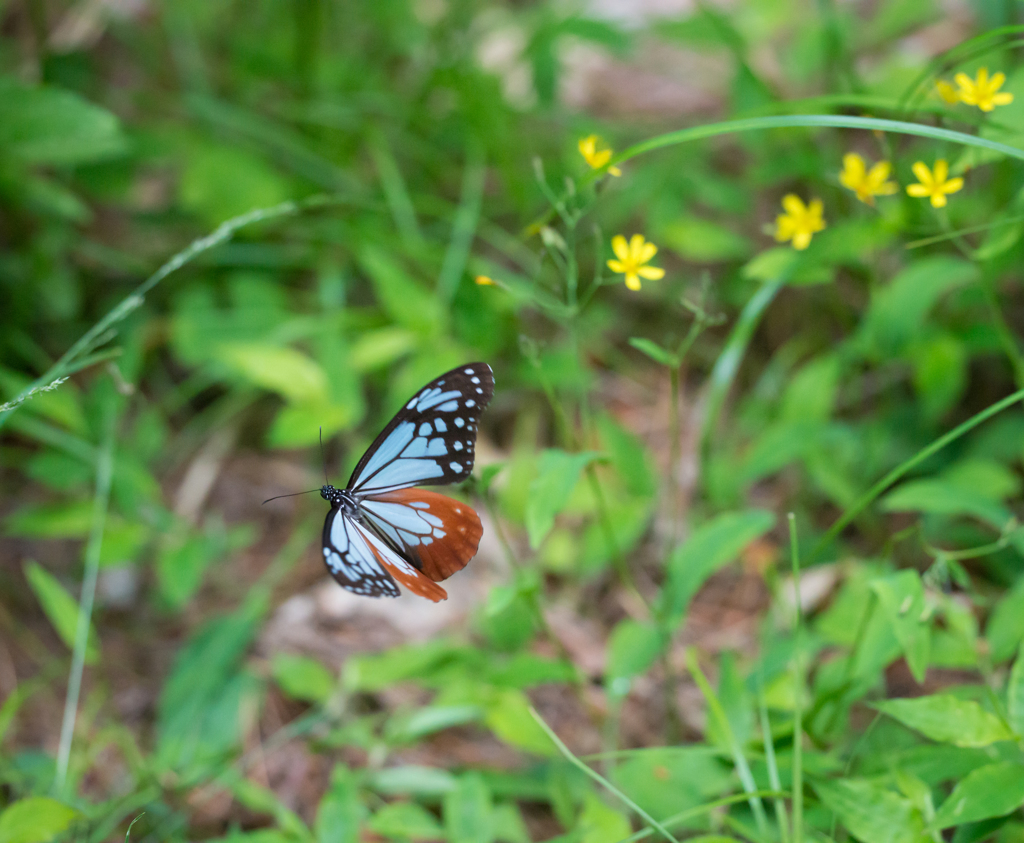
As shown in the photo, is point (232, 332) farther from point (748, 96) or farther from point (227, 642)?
point (748, 96)

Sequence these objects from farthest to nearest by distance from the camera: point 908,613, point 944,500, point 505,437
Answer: point 505,437, point 944,500, point 908,613

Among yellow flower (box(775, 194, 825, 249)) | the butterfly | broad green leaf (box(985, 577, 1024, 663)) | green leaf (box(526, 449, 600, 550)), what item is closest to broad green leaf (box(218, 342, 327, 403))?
the butterfly

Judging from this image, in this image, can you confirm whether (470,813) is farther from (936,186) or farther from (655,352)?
(936,186)

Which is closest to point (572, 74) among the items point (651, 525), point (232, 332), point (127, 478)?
point (232, 332)

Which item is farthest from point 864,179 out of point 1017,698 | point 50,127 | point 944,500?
point 50,127

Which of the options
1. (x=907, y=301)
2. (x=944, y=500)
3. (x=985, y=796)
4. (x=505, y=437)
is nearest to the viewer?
(x=985, y=796)

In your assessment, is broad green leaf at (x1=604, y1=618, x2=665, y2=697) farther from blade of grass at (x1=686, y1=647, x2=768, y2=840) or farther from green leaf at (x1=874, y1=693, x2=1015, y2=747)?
green leaf at (x1=874, y1=693, x2=1015, y2=747)
